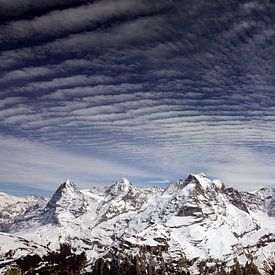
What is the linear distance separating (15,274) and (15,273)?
2.14ft

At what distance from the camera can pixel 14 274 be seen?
134 m

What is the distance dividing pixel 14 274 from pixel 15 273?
39.4 inches

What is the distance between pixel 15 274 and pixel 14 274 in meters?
0.43

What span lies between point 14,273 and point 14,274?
1.03m

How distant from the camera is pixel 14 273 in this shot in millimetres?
134625

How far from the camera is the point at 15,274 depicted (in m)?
134

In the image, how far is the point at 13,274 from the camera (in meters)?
133

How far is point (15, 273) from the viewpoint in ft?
442

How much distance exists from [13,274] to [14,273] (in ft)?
4.11
